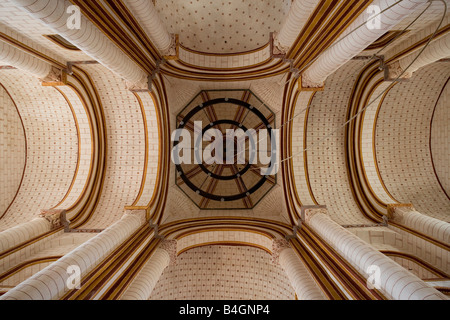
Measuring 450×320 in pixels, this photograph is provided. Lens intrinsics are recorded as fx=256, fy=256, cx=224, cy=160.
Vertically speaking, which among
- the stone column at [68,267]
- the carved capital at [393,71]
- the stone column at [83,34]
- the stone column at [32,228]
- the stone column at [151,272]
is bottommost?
the stone column at [151,272]

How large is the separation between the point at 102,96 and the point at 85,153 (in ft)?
8.02

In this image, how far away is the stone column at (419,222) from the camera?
7090 millimetres

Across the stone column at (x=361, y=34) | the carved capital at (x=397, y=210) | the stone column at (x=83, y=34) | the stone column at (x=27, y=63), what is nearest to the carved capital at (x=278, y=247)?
the carved capital at (x=397, y=210)

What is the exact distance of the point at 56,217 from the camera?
834cm

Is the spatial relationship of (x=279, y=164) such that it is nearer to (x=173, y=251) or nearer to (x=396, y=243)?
(x=396, y=243)

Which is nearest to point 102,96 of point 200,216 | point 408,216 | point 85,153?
point 85,153

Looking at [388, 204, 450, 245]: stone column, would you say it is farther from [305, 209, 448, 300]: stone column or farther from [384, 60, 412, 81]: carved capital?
[384, 60, 412, 81]: carved capital

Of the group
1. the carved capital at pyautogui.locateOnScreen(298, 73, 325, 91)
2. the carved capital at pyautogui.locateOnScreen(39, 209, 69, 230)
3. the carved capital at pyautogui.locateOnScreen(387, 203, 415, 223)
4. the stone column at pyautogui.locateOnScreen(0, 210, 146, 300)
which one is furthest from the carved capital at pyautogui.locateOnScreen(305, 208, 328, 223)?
the carved capital at pyautogui.locateOnScreen(39, 209, 69, 230)

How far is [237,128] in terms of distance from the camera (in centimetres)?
1417

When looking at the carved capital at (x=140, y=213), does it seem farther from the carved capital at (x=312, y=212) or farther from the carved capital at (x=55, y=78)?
the carved capital at (x=312, y=212)

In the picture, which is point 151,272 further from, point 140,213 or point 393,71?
point 393,71

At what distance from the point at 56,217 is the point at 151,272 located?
12.0 feet

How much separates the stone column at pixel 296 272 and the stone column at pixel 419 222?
12.4 feet
